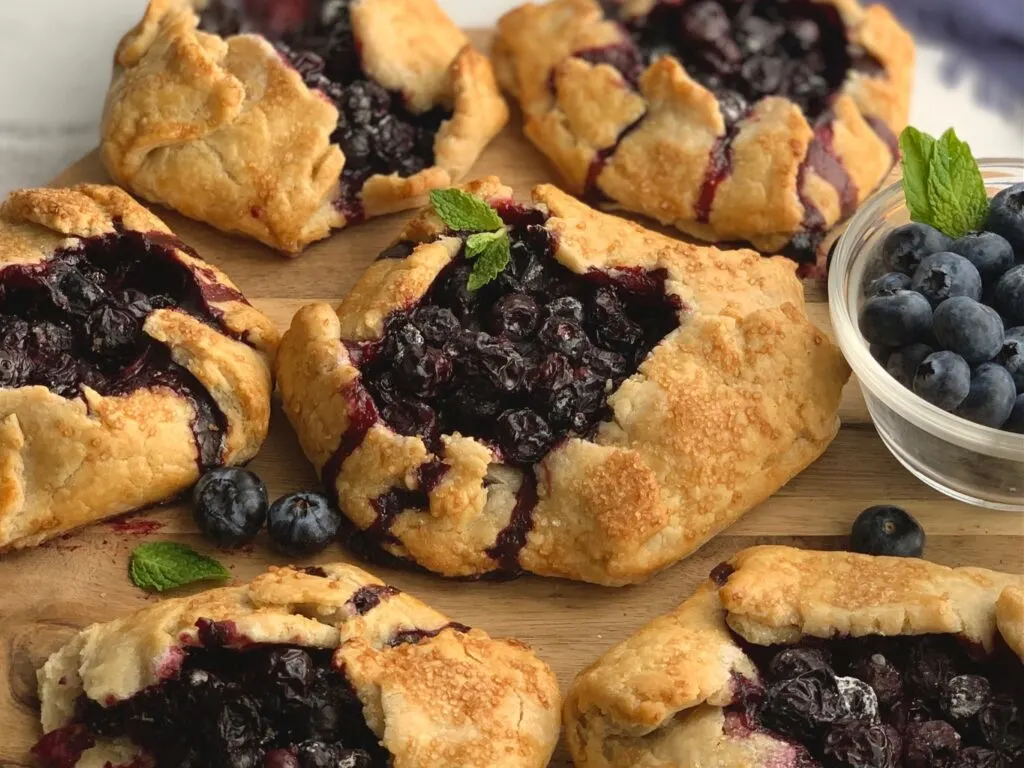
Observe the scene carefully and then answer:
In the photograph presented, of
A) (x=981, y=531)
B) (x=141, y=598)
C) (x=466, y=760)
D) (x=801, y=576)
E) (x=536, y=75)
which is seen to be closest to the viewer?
(x=466, y=760)

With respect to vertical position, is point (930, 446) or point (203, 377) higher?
point (203, 377)

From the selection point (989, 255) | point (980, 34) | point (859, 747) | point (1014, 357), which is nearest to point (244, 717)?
point (859, 747)

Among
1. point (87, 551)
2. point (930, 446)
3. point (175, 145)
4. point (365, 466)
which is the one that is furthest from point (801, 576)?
point (175, 145)

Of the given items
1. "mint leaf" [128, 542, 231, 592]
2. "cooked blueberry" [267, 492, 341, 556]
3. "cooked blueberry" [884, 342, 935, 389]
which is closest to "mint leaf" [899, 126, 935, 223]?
"cooked blueberry" [884, 342, 935, 389]

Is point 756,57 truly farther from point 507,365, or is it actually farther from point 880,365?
point 507,365

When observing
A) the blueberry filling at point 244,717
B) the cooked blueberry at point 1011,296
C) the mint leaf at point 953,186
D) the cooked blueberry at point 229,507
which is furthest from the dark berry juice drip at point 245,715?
the mint leaf at point 953,186

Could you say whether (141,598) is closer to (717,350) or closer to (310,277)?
(310,277)
